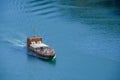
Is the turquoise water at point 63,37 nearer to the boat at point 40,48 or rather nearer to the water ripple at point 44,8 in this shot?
the water ripple at point 44,8

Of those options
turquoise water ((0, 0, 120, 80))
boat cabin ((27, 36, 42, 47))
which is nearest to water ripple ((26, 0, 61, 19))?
turquoise water ((0, 0, 120, 80))

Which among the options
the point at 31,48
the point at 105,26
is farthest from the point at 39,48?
the point at 105,26

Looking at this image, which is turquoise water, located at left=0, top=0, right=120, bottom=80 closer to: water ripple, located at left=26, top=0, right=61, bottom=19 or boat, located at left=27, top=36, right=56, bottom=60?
water ripple, located at left=26, top=0, right=61, bottom=19

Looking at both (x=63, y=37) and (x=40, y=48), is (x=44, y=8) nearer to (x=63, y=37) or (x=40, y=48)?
(x=63, y=37)

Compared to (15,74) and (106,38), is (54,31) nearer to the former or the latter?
(106,38)

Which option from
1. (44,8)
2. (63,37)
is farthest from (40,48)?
(44,8)

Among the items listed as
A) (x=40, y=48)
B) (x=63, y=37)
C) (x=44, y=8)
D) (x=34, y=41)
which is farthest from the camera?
(x=44, y=8)
